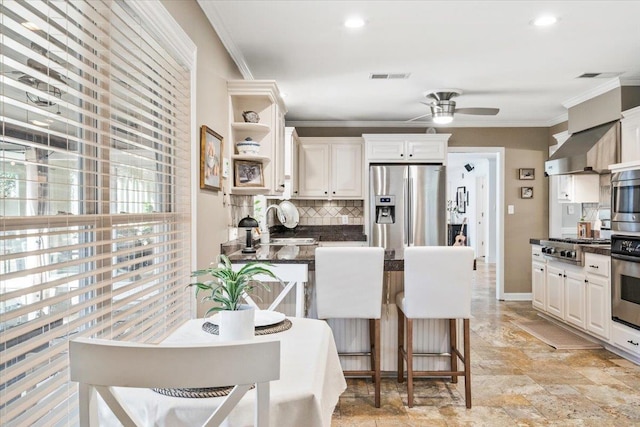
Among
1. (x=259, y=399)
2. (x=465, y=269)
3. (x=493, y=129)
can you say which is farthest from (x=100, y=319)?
(x=493, y=129)

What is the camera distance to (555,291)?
494cm

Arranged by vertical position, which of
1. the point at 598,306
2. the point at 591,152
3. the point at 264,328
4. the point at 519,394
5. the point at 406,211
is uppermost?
the point at 591,152

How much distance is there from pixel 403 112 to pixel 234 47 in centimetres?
294

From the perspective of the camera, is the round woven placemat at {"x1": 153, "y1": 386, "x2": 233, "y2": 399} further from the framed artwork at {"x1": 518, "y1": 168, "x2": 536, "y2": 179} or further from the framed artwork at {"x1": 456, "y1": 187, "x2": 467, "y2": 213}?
the framed artwork at {"x1": 456, "y1": 187, "x2": 467, "y2": 213}

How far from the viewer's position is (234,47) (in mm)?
3580

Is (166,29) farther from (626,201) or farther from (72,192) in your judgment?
(626,201)

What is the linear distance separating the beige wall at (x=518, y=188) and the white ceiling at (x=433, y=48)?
3.56ft

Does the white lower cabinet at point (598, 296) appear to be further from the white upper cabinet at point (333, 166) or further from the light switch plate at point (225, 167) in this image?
the light switch plate at point (225, 167)

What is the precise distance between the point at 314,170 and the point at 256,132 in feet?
A: 8.36

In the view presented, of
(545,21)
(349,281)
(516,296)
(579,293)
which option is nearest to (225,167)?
(349,281)

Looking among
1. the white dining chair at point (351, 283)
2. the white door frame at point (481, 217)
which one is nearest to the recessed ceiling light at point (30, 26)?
the white dining chair at point (351, 283)

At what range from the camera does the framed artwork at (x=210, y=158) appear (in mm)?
2854

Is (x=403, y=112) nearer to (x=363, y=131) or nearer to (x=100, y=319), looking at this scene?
(x=363, y=131)

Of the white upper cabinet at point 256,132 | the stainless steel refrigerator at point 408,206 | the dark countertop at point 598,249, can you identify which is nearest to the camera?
the white upper cabinet at point 256,132
